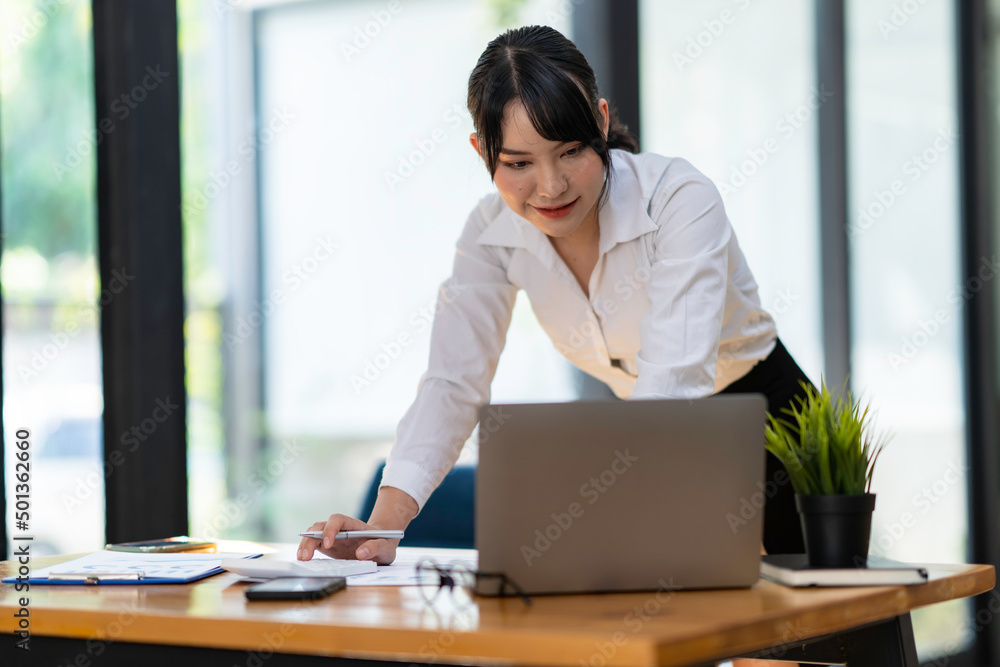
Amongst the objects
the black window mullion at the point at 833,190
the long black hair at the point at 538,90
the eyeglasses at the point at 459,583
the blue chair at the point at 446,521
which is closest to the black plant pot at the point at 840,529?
the eyeglasses at the point at 459,583

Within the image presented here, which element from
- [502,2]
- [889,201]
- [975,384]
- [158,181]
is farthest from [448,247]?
[975,384]

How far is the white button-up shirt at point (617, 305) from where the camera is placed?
1.36 m

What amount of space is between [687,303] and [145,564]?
0.84 m

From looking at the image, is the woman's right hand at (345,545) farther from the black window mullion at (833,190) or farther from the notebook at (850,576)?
the black window mullion at (833,190)

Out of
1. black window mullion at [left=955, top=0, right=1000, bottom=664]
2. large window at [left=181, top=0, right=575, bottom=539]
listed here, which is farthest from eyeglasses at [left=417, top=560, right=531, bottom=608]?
black window mullion at [left=955, top=0, right=1000, bottom=664]

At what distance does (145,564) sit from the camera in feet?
4.52

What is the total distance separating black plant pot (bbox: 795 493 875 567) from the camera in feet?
3.68

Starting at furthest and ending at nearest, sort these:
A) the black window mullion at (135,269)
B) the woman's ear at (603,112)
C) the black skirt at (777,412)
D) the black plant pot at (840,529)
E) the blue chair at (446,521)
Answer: the blue chair at (446,521)
the black window mullion at (135,269)
the black skirt at (777,412)
the woman's ear at (603,112)
the black plant pot at (840,529)

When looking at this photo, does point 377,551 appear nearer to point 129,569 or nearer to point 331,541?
point 331,541

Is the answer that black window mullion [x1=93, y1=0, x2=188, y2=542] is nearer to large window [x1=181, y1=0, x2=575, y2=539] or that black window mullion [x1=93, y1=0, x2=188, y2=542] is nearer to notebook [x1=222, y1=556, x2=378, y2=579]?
notebook [x1=222, y1=556, x2=378, y2=579]

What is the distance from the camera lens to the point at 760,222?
3.34 m

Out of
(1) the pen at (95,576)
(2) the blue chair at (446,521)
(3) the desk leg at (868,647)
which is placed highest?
(1) the pen at (95,576)

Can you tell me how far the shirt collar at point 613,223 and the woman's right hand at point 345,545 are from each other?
0.54m

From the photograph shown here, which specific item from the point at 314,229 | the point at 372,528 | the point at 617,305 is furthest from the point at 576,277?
the point at 314,229
